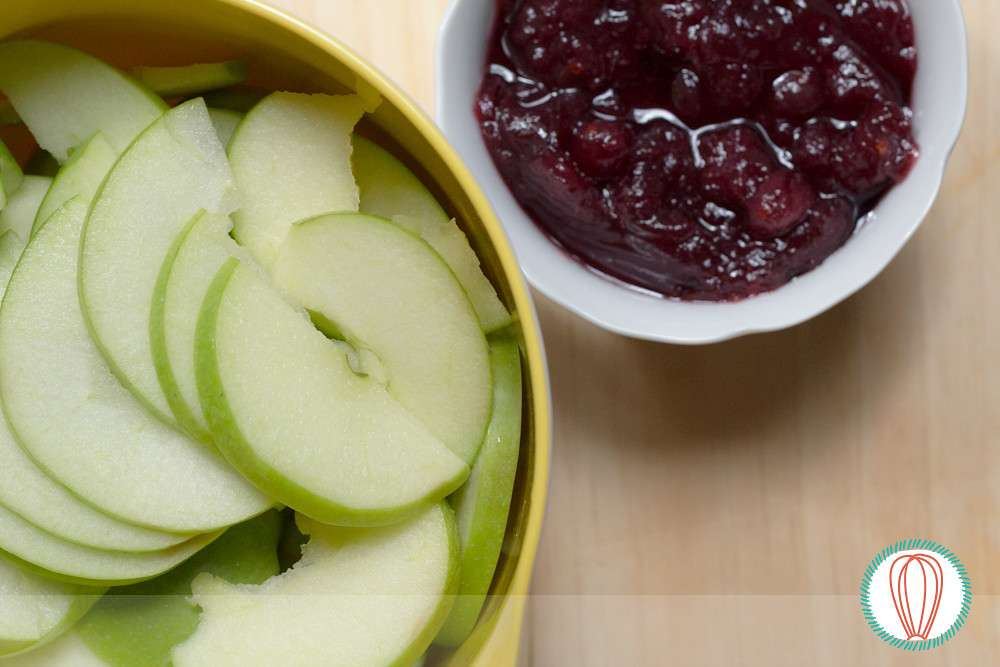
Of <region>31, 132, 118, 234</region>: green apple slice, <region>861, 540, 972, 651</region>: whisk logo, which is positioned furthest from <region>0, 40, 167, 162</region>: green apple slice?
<region>861, 540, 972, 651</region>: whisk logo

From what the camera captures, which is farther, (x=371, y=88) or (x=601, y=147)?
(x=601, y=147)

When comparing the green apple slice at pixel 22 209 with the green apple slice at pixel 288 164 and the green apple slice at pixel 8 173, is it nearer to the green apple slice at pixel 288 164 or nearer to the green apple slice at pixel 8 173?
the green apple slice at pixel 8 173

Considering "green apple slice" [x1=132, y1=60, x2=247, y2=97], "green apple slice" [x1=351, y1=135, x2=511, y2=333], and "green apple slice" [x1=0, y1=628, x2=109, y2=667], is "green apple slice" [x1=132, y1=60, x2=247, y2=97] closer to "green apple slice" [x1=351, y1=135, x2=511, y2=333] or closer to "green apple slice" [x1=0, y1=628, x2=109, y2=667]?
"green apple slice" [x1=351, y1=135, x2=511, y2=333]

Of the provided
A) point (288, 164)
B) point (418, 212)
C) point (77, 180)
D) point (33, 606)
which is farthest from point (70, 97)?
point (33, 606)

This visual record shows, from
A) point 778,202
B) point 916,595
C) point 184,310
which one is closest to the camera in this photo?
point 184,310

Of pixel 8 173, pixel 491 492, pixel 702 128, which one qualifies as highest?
pixel 702 128

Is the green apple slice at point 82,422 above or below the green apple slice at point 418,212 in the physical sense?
below

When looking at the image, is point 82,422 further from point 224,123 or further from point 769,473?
point 769,473

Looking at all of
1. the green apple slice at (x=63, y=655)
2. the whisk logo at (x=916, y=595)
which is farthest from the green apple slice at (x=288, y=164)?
the whisk logo at (x=916, y=595)
